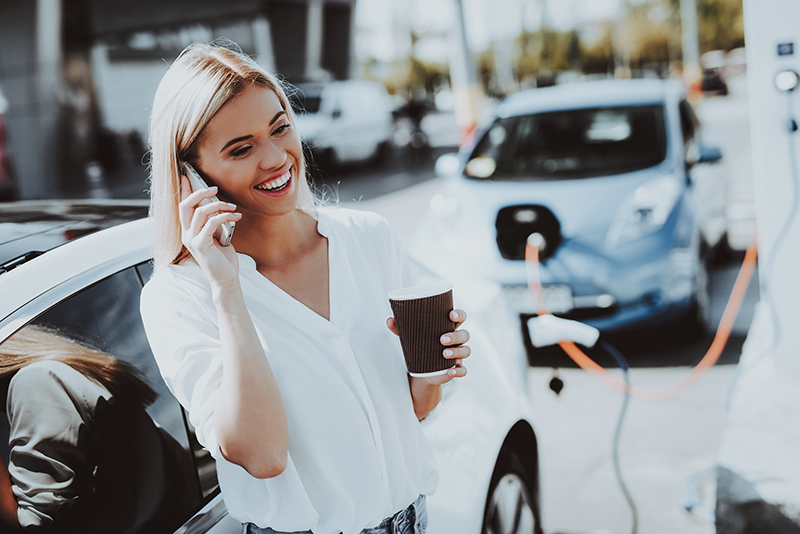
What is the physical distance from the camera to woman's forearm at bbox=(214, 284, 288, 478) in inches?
52.2

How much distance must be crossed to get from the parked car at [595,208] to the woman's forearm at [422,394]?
335 cm

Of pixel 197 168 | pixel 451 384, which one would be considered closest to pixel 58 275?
Result: pixel 197 168

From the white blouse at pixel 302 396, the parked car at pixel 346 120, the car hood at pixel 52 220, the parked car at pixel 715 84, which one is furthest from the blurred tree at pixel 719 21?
the white blouse at pixel 302 396

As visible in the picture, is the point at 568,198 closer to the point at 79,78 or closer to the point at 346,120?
the point at 346,120

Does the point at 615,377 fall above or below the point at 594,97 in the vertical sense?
below

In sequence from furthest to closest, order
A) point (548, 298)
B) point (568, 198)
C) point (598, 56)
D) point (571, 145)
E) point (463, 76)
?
point (598, 56)
point (463, 76)
point (571, 145)
point (568, 198)
point (548, 298)

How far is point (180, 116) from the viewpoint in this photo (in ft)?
4.94

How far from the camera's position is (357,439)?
4.77ft

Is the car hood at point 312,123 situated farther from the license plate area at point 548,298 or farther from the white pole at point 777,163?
the white pole at point 777,163

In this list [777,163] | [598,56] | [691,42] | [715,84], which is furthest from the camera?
[598,56]

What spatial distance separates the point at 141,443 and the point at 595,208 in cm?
396

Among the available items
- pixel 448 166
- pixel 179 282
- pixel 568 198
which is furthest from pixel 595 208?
pixel 179 282

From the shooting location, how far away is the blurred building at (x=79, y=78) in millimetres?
15766

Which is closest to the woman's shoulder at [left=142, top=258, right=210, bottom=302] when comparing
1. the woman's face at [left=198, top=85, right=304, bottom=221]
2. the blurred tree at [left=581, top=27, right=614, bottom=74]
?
the woman's face at [left=198, top=85, right=304, bottom=221]
